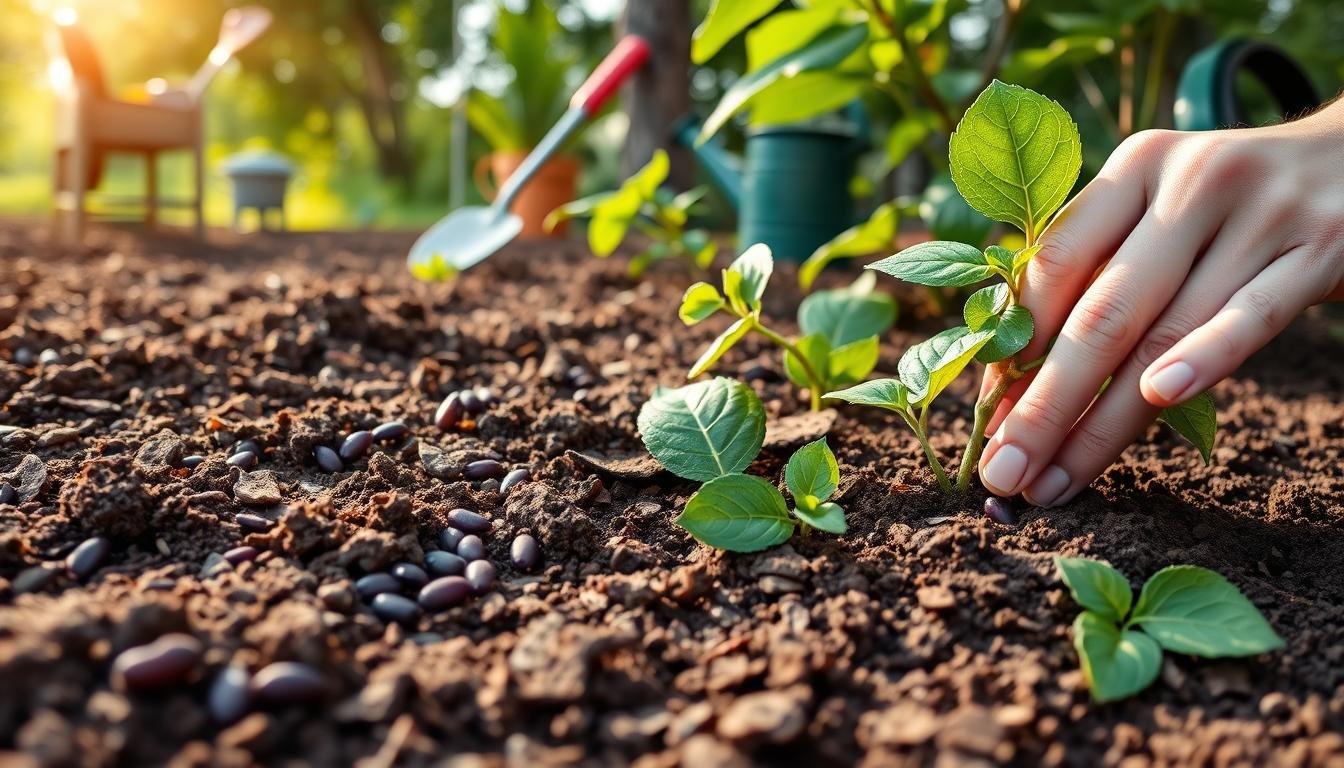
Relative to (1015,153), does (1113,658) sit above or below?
below

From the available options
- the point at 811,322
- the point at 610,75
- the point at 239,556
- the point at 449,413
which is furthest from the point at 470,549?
the point at 610,75

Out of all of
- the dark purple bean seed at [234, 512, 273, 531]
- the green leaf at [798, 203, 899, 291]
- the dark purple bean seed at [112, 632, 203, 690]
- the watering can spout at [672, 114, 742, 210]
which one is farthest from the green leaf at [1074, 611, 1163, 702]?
the watering can spout at [672, 114, 742, 210]

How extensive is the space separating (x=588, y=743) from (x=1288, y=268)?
1.01m

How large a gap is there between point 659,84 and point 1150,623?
4.73 meters

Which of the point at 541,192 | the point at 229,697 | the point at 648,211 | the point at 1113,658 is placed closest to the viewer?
the point at 229,697

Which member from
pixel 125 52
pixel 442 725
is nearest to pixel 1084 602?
pixel 442 725

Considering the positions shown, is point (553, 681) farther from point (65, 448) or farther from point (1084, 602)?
point (65, 448)

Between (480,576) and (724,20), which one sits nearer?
(480,576)

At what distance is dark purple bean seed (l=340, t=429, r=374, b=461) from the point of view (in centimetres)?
150

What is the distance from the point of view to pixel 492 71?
1681 centimetres

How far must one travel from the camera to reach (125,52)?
53.6 feet

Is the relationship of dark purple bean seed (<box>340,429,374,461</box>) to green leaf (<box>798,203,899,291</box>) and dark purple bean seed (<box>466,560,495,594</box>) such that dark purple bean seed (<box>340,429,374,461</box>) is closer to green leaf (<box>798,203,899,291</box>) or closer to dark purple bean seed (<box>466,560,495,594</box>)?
dark purple bean seed (<box>466,560,495,594</box>)

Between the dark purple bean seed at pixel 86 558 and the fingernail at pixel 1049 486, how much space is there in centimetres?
121

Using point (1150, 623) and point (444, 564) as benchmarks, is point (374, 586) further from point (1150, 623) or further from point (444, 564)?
point (1150, 623)
